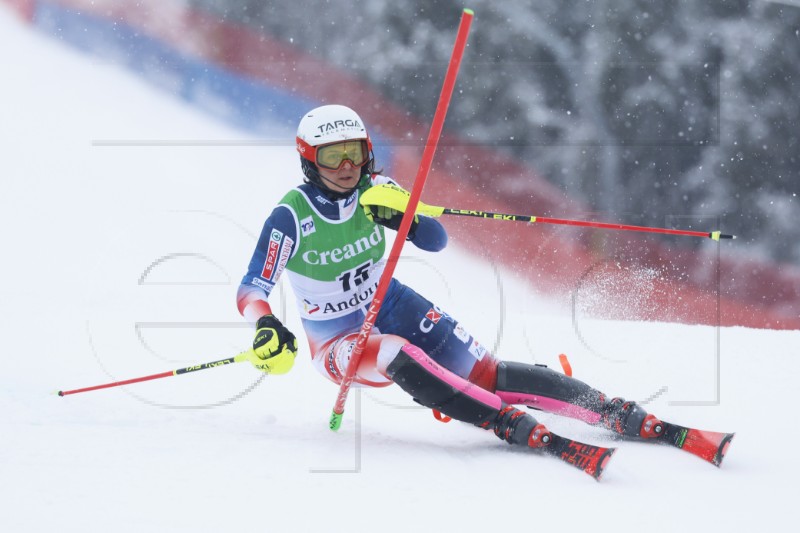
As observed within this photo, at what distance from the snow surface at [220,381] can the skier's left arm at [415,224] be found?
2.46 feet

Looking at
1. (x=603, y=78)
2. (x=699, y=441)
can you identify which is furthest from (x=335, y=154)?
(x=603, y=78)

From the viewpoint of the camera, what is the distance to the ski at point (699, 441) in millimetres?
2502

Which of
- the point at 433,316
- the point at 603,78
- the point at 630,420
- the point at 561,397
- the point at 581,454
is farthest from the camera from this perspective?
the point at 603,78

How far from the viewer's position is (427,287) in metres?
5.35

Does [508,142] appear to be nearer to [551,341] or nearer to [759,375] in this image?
[551,341]

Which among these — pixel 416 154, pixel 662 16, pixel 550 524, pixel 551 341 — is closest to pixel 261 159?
pixel 416 154

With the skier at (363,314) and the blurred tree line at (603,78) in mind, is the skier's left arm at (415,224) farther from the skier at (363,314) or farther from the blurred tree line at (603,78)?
the blurred tree line at (603,78)

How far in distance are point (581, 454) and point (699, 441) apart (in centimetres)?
47

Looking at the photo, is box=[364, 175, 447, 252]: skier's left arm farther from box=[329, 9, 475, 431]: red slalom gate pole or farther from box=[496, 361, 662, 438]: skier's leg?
box=[496, 361, 662, 438]: skier's leg

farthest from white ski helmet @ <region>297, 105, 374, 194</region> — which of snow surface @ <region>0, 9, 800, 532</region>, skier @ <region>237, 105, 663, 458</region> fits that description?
snow surface @ <region>0, 9, 800, 532</region>

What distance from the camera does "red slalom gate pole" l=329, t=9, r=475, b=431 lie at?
2.33m

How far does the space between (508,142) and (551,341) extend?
7.50ft

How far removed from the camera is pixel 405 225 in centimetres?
258

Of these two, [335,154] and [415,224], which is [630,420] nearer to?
[415,224]
